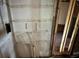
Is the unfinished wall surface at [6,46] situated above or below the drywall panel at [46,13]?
below

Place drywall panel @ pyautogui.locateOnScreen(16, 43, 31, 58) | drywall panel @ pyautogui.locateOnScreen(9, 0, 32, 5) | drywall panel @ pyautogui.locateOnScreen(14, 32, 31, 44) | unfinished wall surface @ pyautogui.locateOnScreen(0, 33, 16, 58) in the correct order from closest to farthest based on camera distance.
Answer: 1. drywall panel @ pyautogui.locateOnScreen(9, 0, 32, 5)
2. unfinished wall surface @ pyautogui.locateOnScreen(0, 33, 16, 58)
3. drywall panel @ pyautogui.locateOnScreen(14, 32, 31, 44)
4. drywall panel @ pyautogui.locateOnScreen(16, 43, 31, 58)

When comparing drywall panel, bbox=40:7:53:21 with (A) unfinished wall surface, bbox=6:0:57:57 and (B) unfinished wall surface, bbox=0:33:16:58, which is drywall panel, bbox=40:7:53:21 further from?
(B) unfinished wall surface, bbox=0:33:16:58

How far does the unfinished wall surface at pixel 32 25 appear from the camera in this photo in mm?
1334

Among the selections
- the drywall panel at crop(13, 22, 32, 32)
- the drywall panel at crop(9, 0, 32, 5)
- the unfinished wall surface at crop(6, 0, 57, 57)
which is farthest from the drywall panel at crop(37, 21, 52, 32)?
the drywall panel at crop(9, 0, 32, 5)

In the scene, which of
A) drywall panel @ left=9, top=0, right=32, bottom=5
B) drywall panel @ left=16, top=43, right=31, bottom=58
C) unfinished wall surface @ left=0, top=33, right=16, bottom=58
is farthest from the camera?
drywall panel @ left=16, top=43, right=31, bottom=58

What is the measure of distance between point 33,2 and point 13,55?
0.81 metres

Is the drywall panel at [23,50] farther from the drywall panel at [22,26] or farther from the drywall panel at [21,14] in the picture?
the drywall panel at [21,14]

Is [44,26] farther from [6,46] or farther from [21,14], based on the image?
[6,46]

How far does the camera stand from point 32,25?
1.50m

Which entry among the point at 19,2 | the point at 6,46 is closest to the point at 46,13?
the point at 19,2

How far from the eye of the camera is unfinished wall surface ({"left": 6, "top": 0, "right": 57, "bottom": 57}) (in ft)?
4.38

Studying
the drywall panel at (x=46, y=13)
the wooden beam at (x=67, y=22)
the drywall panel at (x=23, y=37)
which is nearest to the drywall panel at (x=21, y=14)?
the drywall panel at (x=46, y=13)

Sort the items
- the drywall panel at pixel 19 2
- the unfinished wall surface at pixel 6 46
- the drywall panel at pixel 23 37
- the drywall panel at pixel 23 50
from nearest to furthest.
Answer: the drywall panel at pixel 19 2
the unfinished wall surface at pixel 6 46
the drywall panel at pixel 23 37
the drywall panel at pixel 23 50

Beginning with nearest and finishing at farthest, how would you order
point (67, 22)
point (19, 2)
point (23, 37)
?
point (19, 2)
point (67, 22)
point (23, 37)
